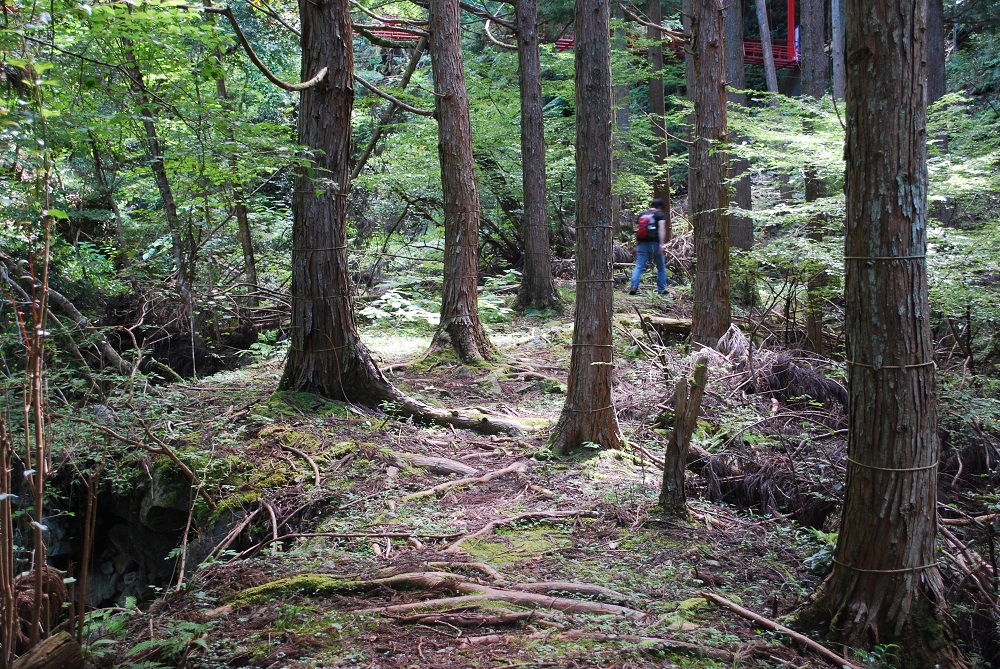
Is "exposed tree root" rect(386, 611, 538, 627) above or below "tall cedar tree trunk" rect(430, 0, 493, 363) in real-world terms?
below

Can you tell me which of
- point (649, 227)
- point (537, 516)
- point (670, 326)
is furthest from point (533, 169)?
point (537, 516)

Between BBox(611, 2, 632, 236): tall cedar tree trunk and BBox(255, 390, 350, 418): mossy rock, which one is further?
BBox(611, 2, 632, 236): tall cedar tree trunk

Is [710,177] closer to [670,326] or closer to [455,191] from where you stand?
[670,326]

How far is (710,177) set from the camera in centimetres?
897

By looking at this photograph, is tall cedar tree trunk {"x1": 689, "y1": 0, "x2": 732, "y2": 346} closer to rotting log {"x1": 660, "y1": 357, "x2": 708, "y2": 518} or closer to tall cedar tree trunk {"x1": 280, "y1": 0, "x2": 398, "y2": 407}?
rotting log {"x1": 660, "y1": 357, "x2": 708, "y2": 518}

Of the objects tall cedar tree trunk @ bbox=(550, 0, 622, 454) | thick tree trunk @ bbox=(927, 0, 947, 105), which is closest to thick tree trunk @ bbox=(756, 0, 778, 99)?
thick tree trunk @ bbox=(927, 0, 947, 105)

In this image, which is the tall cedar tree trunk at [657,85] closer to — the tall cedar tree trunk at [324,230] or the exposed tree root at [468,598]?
the tall cedar tree trunk at [324,230]

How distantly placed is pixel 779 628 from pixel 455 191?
7.12m

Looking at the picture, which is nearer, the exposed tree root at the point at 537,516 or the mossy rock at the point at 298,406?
the exposed tree root at the point at 537,516

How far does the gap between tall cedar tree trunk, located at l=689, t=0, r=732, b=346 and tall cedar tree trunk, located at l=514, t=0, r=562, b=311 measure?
3943 mm

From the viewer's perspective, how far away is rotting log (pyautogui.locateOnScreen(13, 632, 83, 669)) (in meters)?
2.70

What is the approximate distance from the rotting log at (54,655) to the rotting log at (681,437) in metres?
3.63

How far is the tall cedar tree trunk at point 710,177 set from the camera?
28.3 ft

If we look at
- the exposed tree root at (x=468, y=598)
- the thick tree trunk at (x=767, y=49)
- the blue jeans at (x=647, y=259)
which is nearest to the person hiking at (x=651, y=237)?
the blue jeans at (x=647, y=259)
